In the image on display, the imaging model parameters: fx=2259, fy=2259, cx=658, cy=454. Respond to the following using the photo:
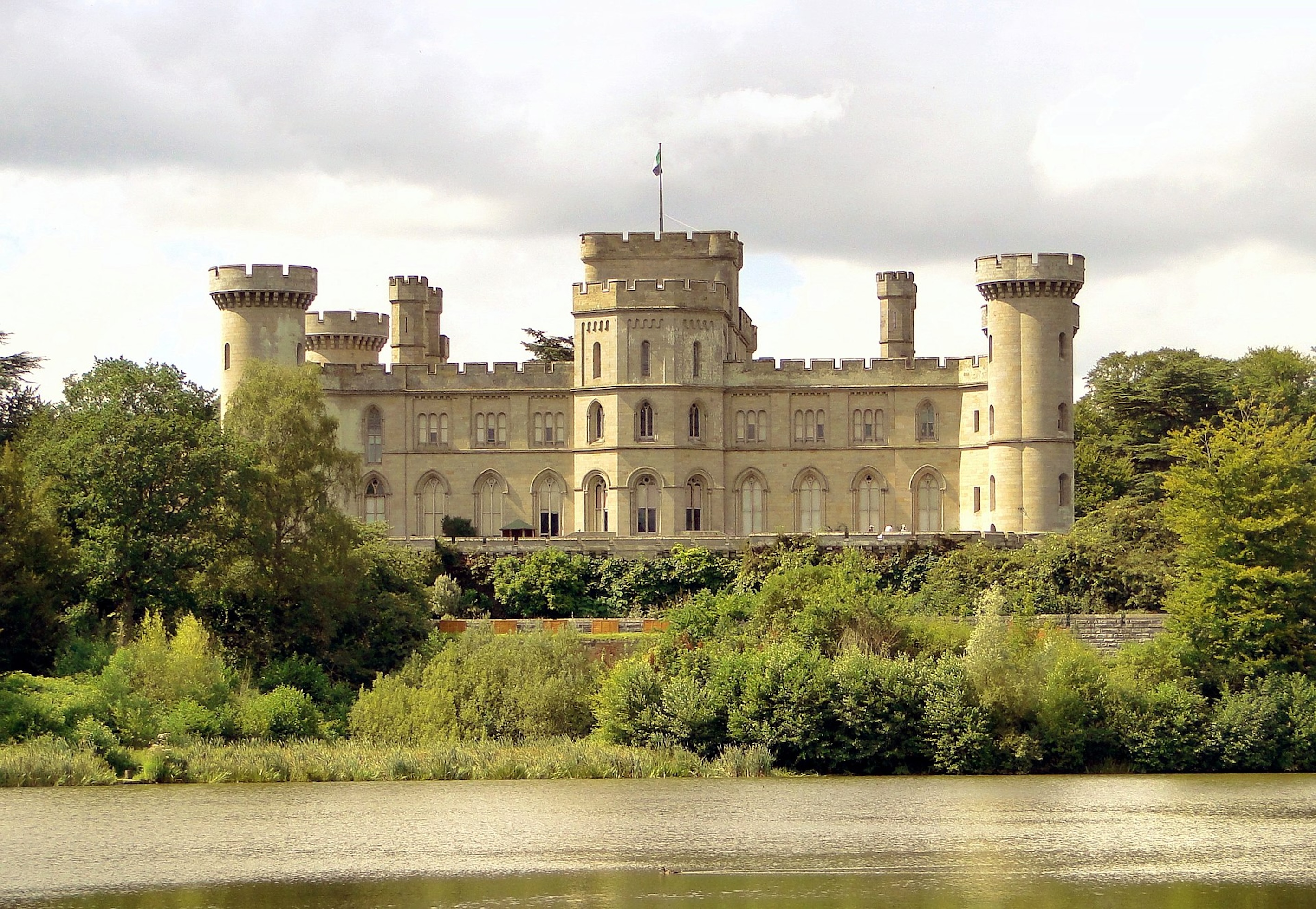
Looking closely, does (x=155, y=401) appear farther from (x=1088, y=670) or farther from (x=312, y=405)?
(x=1088, y=670)

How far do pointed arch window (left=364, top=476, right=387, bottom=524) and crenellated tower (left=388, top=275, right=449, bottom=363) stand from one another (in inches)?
327

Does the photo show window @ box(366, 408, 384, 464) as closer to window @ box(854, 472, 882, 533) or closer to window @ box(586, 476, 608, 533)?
window @ box(586, 476, 608, 533)

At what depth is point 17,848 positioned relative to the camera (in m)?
31.0

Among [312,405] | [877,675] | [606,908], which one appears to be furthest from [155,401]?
[606,908]

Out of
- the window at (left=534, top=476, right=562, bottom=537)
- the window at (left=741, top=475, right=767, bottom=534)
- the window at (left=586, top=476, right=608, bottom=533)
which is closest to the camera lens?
the window at (left=586, top=476, right=608, bottom=533)

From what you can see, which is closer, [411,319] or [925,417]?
[925,417]

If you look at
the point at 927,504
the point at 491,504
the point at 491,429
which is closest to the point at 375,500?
the point at 491,504

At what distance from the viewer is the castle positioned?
65188 millimetres

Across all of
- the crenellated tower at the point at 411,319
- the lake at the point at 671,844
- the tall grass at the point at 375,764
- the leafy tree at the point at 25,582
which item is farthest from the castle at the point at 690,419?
the lake at the point at 671,844

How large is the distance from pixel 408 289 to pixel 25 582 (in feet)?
108

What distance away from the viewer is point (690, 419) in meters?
65.9

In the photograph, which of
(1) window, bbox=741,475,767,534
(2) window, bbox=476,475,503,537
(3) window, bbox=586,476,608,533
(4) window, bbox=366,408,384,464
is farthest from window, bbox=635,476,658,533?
(4) window, bbox=366,408,384,464

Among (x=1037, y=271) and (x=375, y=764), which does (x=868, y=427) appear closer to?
(x=1037, y=271)

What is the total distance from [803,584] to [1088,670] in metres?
7.33
